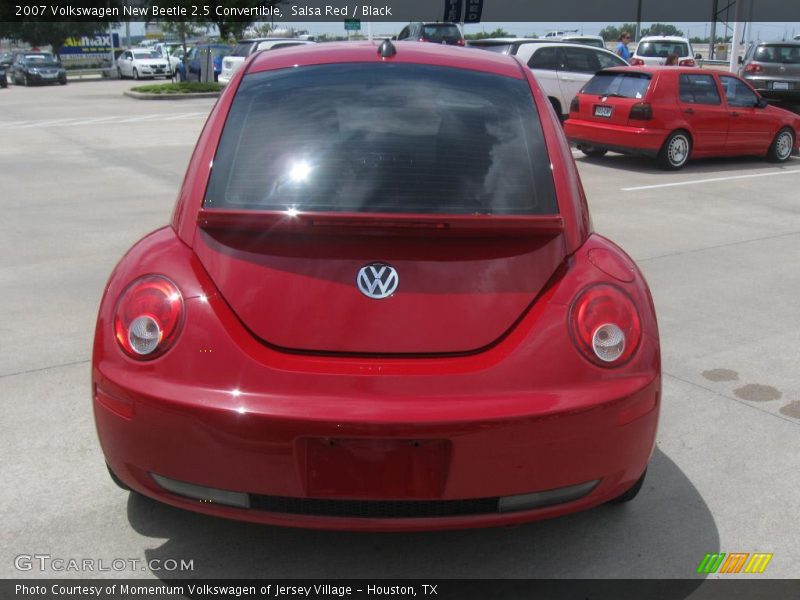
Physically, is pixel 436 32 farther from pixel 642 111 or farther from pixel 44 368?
pixel 44 368

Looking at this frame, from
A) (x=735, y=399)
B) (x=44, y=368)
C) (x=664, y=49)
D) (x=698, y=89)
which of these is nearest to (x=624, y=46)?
(x=664, y=49)

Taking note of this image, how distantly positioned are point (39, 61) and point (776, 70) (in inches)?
1155

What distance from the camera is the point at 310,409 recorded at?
2.42 meters

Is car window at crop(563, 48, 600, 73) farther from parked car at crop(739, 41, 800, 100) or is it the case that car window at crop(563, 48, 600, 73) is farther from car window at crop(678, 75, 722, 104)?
parked car at crop(739, 41, 800, 100)

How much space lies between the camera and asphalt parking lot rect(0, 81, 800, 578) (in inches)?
118

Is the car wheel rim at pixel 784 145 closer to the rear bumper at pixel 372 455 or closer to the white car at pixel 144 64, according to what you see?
the rear bumper at pixel 372 455

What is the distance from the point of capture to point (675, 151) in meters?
12.9

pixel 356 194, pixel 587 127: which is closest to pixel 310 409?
pixel 356 194

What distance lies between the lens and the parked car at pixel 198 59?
31689 millimetres

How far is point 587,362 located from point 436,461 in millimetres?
565

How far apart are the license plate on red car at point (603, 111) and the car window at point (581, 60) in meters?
4.24

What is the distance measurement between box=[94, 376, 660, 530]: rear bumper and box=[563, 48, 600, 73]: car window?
50.9 ft

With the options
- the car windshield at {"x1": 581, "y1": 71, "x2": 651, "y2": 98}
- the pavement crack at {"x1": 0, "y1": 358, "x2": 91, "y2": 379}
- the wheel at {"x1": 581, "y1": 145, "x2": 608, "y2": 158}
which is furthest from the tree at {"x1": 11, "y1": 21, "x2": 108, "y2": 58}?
the pavement crack at {"x1": 0, "y1": 358, "x2": 91, "y2": 379}

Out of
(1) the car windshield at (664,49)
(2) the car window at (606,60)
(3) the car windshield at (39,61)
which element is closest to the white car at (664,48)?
(1) the car windshield at (664,49)
